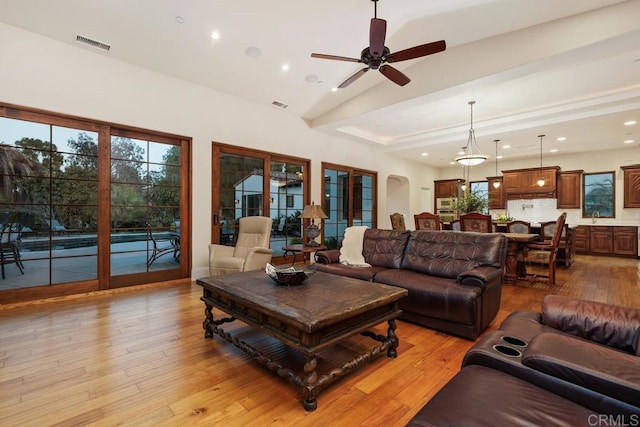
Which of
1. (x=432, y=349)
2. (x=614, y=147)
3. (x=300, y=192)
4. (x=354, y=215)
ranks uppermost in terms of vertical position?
(x=614, y=147)

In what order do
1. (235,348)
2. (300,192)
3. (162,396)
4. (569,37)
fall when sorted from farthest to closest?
(300,192) → (569,37) → (235,348) → (162,396)

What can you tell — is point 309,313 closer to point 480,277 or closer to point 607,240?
point 480,277

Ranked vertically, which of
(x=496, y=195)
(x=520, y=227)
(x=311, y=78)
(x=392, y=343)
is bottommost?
(x=392, y=343)

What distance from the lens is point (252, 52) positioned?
4191 mm

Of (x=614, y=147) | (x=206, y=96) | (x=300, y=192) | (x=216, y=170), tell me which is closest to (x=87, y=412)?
(x=216, y=170)

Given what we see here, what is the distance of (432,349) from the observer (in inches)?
97.0

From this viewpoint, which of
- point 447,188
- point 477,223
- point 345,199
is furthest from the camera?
point 447,188

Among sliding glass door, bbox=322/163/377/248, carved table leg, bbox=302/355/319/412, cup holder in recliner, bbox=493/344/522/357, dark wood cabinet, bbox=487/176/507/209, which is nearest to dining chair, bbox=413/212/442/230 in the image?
sliding glass door, bbox=322/163/377/248

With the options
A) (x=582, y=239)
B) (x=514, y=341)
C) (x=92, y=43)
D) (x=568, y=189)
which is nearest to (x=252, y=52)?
(x=92, y=43)

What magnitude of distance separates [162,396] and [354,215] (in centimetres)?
666

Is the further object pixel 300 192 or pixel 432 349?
pixel 300 192

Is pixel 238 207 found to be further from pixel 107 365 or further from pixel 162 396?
pixel 162 396

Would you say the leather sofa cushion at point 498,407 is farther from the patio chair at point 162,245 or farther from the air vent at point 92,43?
the air vent at point 92,43

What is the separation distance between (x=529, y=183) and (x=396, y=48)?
23.3 feet
